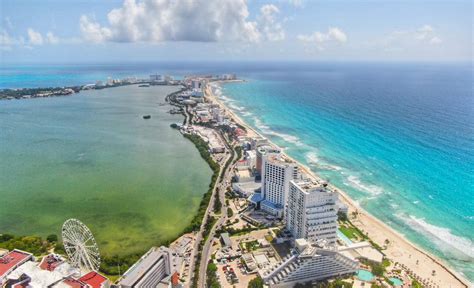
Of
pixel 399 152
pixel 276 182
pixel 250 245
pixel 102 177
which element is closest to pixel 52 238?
pixel 102 177

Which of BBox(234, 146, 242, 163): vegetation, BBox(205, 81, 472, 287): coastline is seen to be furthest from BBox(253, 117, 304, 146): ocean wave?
BBox(205, 81, 472, 287): coastline

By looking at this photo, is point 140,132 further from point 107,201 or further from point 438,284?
point 438,284

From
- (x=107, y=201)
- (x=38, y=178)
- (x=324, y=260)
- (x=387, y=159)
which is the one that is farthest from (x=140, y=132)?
(x=324, y=260)

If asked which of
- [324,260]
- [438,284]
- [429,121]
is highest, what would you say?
[429,121]

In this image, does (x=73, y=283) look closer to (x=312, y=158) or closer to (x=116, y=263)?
(x=116, y=263)

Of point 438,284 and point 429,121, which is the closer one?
point 438,284

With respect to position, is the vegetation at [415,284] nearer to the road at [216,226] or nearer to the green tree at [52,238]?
the road at [216,226]

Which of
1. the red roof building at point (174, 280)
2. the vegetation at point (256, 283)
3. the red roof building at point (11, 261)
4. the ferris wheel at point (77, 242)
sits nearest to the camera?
the red roof building at point (11, 261)

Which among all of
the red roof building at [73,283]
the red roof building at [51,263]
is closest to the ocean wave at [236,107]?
the red roof building at [51,263]
